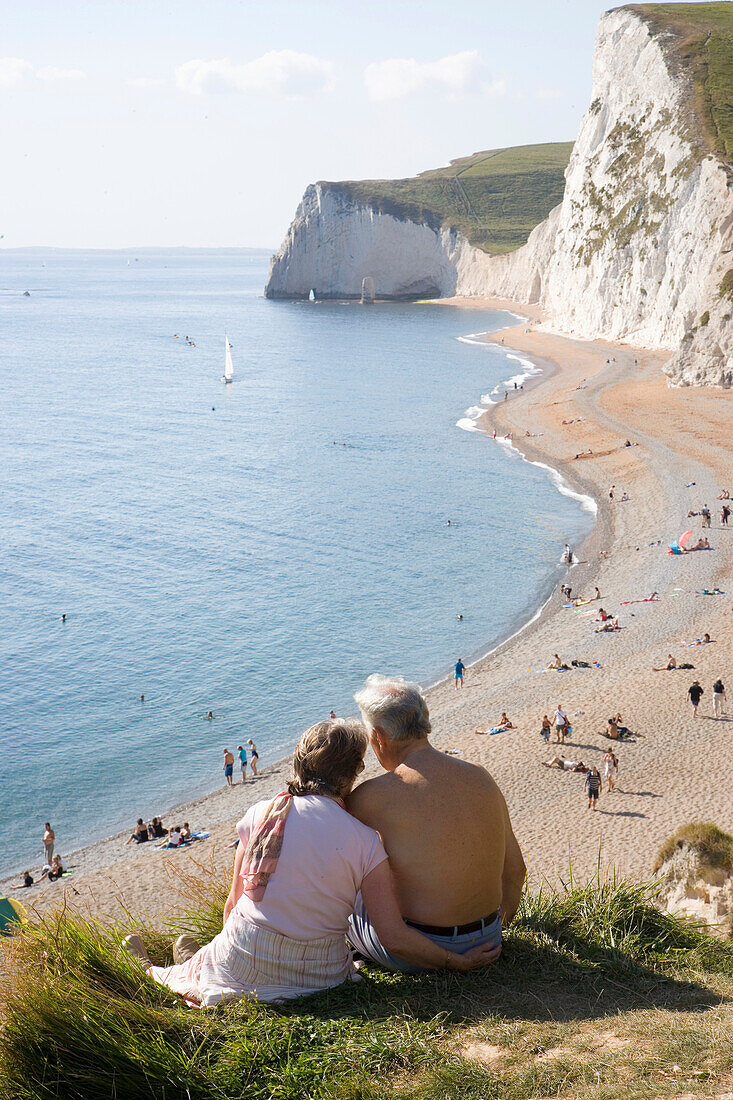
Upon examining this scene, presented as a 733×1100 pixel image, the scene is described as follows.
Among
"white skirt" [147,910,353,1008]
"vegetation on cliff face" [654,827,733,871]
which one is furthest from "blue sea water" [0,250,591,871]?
"white skirt" [147,910,353,1008]

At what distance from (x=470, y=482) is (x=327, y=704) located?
26.9 m

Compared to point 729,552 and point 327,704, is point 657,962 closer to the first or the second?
point 327,704

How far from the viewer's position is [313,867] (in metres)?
4.50

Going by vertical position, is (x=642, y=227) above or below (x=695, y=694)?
above

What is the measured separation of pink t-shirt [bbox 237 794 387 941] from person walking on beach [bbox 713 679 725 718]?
2064cm

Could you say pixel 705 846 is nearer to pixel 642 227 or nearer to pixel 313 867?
pixel 313 867

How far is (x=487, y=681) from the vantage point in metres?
28.5

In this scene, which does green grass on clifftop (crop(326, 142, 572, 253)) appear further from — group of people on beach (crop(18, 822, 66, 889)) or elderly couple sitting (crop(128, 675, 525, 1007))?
elderly couple sitting (crop(128, 675, 525, 1007))

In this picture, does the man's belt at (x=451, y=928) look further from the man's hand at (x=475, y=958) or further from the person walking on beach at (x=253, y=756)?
the person walking on beach at (x=253, y=756)

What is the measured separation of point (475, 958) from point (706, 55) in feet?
319

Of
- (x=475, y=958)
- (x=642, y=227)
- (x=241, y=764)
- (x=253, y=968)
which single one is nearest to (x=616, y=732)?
(x=241, y=764)

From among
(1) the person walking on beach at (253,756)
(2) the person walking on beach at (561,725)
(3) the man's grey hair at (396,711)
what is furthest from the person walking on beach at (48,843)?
(3) the man's grey hair at (396,711)

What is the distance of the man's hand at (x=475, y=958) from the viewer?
4906mm

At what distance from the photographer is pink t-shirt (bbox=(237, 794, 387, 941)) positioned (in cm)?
449
